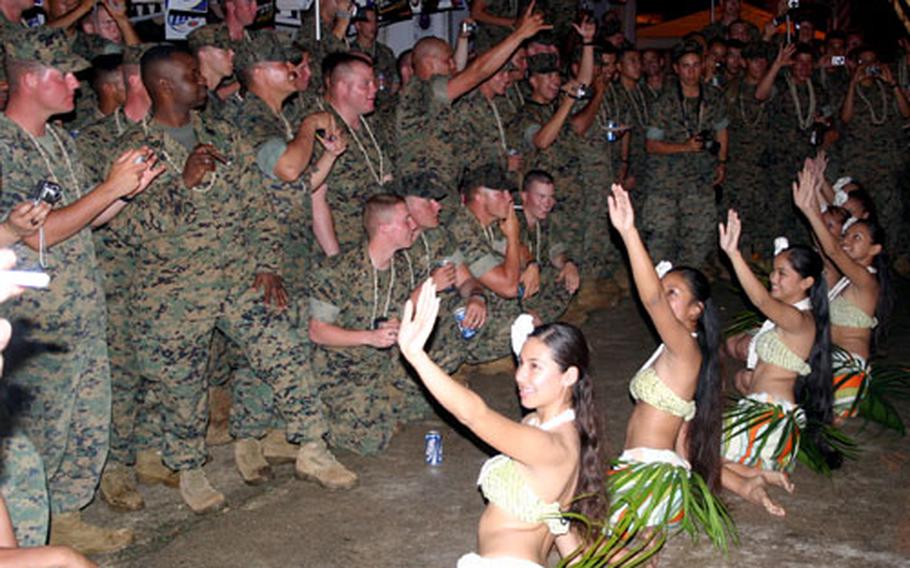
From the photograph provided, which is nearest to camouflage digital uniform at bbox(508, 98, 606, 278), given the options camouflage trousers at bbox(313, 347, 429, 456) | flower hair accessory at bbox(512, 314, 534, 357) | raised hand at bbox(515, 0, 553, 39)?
raised hand at bbox(515, 0, 553, 39)

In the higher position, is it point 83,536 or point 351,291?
point 351,291

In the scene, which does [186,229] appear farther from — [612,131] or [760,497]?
[612,131]

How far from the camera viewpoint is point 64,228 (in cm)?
454

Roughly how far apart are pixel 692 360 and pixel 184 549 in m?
2.55

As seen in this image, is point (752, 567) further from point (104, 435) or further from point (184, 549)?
point (104, 435)

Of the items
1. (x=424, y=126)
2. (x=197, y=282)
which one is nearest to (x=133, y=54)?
(x=197, y=282)

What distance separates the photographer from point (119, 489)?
5465 mm

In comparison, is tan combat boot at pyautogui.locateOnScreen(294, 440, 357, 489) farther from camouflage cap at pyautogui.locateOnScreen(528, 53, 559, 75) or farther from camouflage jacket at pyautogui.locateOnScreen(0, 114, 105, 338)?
camouflage cap at pyautogui.locateOnScreen(528, 53, 559, 75)

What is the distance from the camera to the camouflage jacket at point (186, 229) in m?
5.19

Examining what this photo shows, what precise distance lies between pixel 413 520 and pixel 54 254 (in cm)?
215

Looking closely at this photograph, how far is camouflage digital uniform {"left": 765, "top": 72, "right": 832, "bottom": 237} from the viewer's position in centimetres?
1159

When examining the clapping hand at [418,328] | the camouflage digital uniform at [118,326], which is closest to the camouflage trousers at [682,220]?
the camouflage digital uniform at [118,326]

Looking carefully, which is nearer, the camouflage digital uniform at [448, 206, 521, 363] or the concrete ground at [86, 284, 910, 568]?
the concrete ground at [86, 284, 910, 568]

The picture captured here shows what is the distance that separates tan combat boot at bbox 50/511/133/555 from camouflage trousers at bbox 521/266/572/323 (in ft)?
12.6
